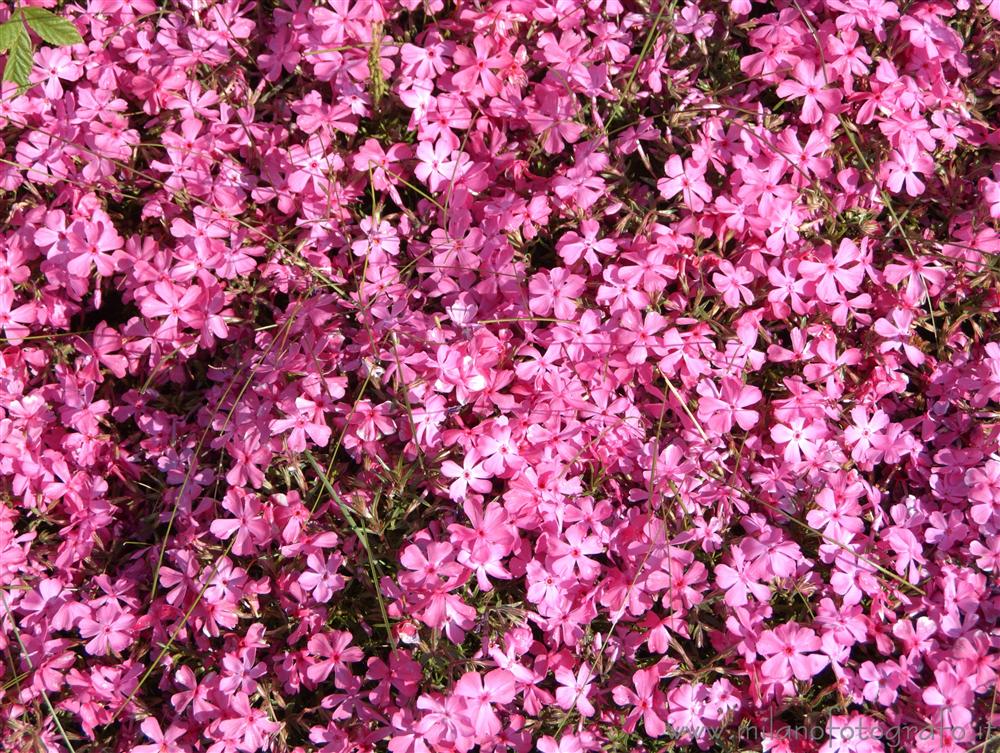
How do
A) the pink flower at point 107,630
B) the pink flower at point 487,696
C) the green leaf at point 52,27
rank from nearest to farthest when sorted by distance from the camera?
1. the pink flower at point 487,696
2. the pink flower at point 107,630
3. the green leaf at point 52,27

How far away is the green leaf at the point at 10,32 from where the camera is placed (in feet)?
7.37

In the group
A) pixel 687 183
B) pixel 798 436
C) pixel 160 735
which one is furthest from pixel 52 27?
pixel 798 436

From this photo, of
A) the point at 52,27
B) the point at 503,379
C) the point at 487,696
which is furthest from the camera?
the point at 52,27

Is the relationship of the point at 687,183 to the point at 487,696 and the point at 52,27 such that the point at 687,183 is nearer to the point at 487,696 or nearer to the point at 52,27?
the point at 487,696

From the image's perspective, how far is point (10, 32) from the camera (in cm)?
226

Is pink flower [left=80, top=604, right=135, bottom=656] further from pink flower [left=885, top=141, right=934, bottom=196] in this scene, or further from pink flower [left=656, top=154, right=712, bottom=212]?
pink flower [left=885, top=141, right=934, bottom=196]

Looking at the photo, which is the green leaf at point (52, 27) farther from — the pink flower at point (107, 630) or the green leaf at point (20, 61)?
the pink flower at point (107, 630)

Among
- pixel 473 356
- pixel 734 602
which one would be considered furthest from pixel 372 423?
pixel 734 602

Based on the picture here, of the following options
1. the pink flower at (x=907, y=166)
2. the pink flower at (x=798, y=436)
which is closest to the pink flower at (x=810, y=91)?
the pink flower at (x=907, y=166)

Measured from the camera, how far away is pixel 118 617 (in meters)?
2.15

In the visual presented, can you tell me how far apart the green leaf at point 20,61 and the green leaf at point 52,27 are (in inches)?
1.9

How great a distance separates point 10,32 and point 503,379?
5.05 feet

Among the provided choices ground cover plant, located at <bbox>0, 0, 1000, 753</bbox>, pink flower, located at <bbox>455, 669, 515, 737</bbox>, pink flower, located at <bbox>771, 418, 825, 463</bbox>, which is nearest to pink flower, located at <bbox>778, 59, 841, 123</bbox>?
ground cover plant, located at <bbox>0, 0, 1000, 753</bbox>

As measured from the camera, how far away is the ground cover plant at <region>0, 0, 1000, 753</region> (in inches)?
81.0
